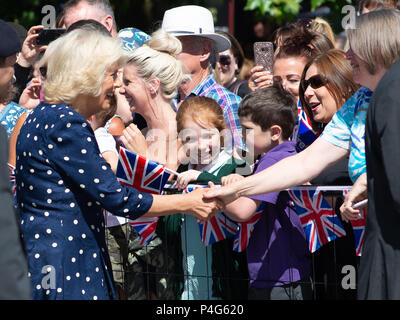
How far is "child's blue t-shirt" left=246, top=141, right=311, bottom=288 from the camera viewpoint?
4336mm

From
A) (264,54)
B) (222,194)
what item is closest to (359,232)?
(222,194)

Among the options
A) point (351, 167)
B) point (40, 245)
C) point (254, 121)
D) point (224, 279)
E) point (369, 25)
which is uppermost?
point (369, 25)

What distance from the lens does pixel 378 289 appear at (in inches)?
127

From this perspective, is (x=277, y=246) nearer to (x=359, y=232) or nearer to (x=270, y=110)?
(x=359, y=232)

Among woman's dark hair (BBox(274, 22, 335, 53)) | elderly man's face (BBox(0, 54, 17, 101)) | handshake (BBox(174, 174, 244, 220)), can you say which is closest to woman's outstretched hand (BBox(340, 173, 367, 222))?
handshake (BBox(174, 174, 244, 220))

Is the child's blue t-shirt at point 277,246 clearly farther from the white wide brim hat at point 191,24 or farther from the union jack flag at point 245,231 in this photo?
the white wide brim hat at point 191,24

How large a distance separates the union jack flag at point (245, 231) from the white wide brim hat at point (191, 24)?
2024mm

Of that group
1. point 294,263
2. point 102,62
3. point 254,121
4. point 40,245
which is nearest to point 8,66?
point 102,62

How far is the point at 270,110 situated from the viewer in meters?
4.61

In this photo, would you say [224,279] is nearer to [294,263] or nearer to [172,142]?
[294,263]

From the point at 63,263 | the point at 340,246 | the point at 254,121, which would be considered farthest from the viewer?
the point at 254,121
